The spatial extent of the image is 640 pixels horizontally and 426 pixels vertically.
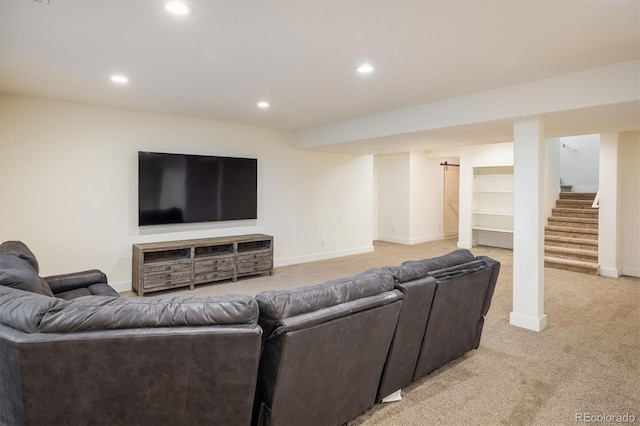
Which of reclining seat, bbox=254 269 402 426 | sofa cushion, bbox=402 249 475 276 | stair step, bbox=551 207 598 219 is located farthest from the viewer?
stair step, bbox=551 207 598 219

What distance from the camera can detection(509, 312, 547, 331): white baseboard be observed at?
140 inches

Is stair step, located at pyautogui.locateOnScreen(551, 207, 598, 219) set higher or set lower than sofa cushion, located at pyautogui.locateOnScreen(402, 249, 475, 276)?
higher

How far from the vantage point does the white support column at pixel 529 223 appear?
11.5 feet

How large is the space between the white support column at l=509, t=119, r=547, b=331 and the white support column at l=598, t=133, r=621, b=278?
304 centimetres

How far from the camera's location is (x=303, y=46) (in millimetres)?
2660

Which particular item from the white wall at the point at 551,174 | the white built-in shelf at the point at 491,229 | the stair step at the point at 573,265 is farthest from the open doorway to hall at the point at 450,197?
the stair step at the point at 573,265

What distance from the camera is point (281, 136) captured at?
638 cm

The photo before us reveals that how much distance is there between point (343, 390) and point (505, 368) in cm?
157

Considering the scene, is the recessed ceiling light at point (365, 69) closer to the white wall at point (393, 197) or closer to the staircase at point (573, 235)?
the staircase at point (573, 235)

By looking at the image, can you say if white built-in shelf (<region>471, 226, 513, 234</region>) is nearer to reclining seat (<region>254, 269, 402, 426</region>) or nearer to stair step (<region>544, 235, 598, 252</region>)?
stair step (<region>544, 235, 598, 252</region>)

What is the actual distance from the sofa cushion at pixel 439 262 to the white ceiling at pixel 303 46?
61.7 inches

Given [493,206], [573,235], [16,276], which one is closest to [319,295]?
[16,276]

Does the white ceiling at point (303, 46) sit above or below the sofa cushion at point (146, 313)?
above

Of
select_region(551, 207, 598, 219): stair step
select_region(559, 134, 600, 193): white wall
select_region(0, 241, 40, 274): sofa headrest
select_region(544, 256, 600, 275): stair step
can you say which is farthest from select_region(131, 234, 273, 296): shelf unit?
select_region(559, 134, 600, 193): white wall
